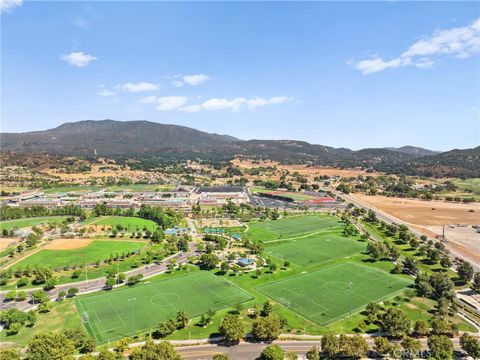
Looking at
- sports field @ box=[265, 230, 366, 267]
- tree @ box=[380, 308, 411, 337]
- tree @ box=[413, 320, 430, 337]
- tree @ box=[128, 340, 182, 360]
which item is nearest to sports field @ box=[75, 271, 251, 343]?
tree @ box=[128, 340, 182, 360]

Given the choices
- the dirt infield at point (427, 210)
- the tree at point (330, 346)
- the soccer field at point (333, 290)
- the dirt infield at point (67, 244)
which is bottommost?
the dirt infield at point (67, 244)

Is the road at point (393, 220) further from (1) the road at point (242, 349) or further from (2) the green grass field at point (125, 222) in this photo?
(2) the green grass field at point (125, 222)

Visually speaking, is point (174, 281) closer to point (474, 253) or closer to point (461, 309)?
point (461, 309)

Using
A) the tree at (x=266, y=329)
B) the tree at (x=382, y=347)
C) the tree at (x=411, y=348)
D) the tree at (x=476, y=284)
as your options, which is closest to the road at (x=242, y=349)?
the tree at (x=266, y=329)

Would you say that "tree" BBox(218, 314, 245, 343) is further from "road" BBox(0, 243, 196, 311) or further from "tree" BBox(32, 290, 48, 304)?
"tree" BBox(32, 290, 48, 304)

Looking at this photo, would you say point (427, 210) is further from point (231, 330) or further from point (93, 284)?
point (93, 284)

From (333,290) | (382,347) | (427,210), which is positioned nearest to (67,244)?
(333,290)
